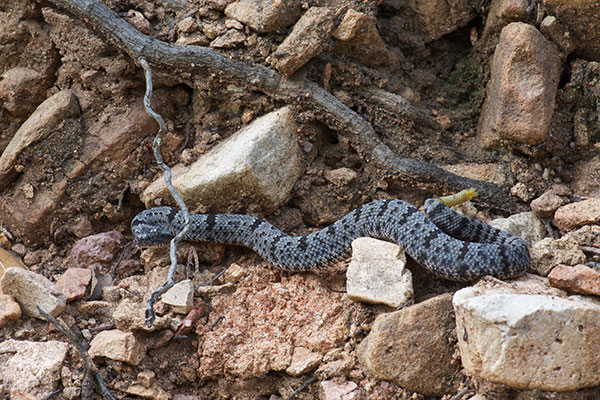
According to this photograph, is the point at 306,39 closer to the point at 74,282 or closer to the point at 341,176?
the point at 341,176

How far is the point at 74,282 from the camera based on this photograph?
5172 mm

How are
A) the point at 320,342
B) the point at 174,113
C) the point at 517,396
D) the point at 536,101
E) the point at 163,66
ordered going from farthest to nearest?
the point at 174,113 → the point at 163,66 → the point at 536,101 → the point at 320,342 → the point at 517,396

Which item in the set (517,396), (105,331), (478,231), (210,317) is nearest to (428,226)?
(478,231)

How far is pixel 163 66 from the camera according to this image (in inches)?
229

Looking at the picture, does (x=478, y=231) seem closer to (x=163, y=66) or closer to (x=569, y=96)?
(x=569, y=96)

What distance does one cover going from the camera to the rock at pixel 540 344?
3658 mm

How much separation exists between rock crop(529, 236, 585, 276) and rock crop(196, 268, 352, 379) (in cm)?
155

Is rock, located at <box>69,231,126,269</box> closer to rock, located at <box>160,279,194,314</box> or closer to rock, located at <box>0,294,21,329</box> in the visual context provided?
rock, located at <box>0,294,21,329</box>

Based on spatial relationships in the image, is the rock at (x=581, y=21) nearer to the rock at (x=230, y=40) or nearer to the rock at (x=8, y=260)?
the rock at (x=230, y=40)

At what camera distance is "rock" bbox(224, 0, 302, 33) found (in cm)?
566

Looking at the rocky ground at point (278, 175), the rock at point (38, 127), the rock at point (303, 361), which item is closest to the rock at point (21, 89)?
the rocky ground at point (278, 175)

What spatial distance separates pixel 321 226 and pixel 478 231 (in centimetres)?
157

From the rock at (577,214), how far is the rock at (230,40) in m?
3.45

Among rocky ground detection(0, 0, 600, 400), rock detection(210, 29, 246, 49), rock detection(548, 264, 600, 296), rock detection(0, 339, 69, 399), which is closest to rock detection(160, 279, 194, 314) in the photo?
rocky ground detection(0, 0, 600, 400)
